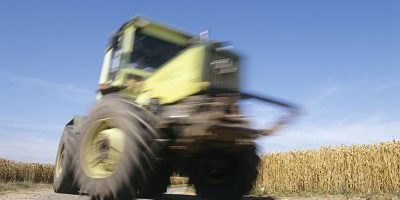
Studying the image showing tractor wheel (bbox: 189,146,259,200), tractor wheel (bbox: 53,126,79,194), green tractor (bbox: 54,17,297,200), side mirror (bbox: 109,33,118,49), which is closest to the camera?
green tractor (bbox: 54,17,297,200)

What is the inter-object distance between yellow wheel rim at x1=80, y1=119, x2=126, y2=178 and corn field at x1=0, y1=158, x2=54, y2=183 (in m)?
32.2

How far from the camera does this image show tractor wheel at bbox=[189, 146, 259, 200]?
5.79 m

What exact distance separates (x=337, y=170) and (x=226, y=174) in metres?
12.1

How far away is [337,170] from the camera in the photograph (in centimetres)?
1694

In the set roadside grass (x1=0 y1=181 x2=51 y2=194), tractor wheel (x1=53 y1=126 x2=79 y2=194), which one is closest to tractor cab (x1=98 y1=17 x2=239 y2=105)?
tractor wheel (x1=53 y1=126 x2=79 y2=194)

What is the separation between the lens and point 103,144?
5.30 metres

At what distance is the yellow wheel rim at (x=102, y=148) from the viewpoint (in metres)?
5.00

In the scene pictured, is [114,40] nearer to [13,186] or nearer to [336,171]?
[336,171]

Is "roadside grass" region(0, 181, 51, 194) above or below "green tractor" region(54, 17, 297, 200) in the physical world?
below

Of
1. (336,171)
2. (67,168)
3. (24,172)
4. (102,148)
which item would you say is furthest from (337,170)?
(24,172)

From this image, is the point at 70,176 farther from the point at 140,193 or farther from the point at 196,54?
the point at 196,54

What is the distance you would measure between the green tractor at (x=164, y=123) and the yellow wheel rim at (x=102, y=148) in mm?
12

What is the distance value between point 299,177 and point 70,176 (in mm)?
13140

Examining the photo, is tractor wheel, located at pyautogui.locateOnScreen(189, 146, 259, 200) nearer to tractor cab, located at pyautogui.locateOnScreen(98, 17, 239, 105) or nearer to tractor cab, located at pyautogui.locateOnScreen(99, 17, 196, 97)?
tractor cab, located at pyautogui.locateOnScreen(98, 17, 239, 105)
